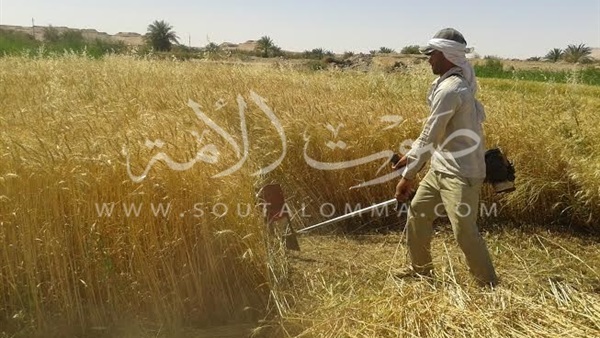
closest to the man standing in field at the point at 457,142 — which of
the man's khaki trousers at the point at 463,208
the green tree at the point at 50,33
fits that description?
the man's khaki trousers at the point at 463,208

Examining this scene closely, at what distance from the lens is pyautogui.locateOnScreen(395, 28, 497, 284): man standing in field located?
3359 millimetres

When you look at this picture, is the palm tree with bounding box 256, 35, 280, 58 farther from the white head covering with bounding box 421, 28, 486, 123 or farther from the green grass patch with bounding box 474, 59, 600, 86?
the white head covering with bounding box 421, 28, 486, 123

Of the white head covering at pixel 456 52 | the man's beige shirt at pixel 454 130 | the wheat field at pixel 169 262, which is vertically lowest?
the wheat field at pixel 169 262

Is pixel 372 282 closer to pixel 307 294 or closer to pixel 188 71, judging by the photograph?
pixel 307 294

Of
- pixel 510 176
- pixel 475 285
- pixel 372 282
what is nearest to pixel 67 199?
pixel 372 282

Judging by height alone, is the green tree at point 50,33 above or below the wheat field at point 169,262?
above

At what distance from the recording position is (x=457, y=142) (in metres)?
3.45

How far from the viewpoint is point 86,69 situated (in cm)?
958

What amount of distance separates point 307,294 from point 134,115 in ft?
6.73

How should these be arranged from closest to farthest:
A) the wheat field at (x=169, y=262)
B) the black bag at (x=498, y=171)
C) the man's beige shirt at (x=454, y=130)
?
the wheat field at (x=169, y=262) → the man's beige shirt at (x=454, y=130) → the black bag at (x=498, y=171)

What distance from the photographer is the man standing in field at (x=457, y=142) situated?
336 centimetres

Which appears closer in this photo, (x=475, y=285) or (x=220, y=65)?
(x=475, y=285)

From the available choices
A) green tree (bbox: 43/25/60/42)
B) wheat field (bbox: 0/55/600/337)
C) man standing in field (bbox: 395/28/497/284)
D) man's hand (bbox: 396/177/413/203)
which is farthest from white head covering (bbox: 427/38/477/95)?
green tree (bbox: 43/25/60/42)

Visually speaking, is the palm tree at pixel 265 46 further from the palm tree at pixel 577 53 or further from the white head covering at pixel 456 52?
the white head covering at pixel 456 52
